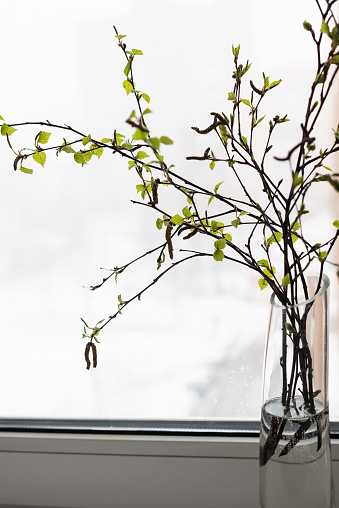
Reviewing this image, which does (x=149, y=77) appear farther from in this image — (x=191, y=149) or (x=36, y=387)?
(x=36, y=387)

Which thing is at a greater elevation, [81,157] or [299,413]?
[81,157]

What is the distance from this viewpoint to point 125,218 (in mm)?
993

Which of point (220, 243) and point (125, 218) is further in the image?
point (125, 218)

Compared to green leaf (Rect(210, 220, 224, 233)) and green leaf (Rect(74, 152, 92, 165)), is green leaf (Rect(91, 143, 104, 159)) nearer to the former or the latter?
green leaf (Rect(74, 152, 92, 165))

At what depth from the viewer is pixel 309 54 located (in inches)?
34.1

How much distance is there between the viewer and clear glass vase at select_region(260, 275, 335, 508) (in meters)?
0.72

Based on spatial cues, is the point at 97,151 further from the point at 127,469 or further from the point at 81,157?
the point at 127,469

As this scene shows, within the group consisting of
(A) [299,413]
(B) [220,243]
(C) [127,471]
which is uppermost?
(B) [220,243]

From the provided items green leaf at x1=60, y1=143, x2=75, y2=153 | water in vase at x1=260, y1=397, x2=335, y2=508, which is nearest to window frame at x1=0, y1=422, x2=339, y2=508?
water in vase at x1=260, y1=397, x2=335, y2=508

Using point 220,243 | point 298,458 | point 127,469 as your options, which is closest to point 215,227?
point 220,243

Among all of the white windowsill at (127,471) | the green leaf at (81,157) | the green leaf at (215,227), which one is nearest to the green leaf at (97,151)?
the green leaf at (81,157)

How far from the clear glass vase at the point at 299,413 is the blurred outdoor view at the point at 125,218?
0.23 m

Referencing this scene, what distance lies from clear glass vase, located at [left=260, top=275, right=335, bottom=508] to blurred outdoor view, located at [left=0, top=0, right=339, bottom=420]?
0.23 metres

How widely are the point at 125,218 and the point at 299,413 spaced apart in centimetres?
39
